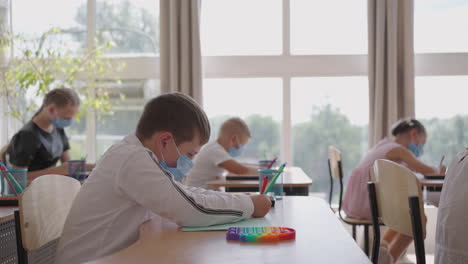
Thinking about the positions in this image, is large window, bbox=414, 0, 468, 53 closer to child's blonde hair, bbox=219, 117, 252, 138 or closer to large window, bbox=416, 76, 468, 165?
large window, bbox=416, 76, 468, 165

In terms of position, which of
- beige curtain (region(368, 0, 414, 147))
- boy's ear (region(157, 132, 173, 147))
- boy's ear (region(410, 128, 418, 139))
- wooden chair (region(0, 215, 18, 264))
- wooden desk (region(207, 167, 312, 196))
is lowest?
wooden chair (region(0, 215, 18, 264))

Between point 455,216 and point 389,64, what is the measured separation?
11.5ft

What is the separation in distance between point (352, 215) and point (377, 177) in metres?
1.19

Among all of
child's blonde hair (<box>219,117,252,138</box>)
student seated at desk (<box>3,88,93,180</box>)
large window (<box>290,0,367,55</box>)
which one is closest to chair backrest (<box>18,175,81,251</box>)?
student seated at desk (<box>3,88,93,180</box>)

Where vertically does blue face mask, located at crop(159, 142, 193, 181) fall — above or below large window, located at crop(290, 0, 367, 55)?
below

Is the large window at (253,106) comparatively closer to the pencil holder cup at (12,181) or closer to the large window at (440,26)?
the large window at (440,26)

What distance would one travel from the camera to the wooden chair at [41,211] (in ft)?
4.81

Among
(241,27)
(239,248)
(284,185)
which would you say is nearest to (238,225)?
(239,248)

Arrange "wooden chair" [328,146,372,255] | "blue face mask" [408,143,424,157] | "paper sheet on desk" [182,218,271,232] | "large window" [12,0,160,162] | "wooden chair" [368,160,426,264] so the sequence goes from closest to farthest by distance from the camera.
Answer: "paper sheet on desk" [182,218,271,232] → "wooden chair" [368,160,426,264] → "wooden chair" [328,146,372,255] → "blue face mask" [408,143,424,157] → "large window" [12,0,160,162]

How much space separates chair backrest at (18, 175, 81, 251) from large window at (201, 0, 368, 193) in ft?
11.4

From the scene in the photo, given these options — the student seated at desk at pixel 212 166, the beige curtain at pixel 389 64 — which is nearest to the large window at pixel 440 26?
the beige curtain at pixel 389 64

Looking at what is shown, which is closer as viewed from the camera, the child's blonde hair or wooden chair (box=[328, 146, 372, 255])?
wooden chair (box=[328, 146, 372, 255])

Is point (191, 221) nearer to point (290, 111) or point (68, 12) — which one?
point (290, 111)

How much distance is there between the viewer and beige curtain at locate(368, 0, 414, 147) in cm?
474
